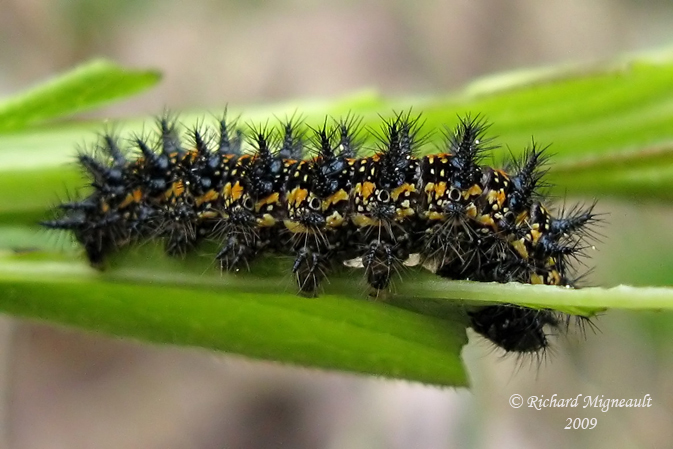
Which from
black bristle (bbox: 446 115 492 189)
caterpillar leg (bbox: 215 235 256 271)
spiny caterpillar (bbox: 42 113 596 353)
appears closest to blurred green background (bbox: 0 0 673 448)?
spiny caterpillar (bbox: 42 113 596 353)

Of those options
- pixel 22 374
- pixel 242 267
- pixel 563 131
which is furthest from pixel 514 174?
pixel 22 374

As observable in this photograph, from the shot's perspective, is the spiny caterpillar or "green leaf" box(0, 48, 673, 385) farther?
the spiny caterpillar

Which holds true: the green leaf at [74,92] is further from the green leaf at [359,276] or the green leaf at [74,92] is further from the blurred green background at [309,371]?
the blurred green background at [309,371]

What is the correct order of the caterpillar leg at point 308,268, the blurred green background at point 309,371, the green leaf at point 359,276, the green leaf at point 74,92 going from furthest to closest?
the blurred green background at point 309,371
the green leaf at point 74,92
the caterpillar leg at point 308,268
the green leaf at point 359,276

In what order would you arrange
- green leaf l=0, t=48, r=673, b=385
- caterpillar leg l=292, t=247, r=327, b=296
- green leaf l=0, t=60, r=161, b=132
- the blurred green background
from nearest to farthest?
green leaf l=0, t=48, r=673, b=385 → caterpillar leg l=292, t=247, r=327, b=296 → green leaf l=0, t=60, r=161, b=132 → the blurred green background

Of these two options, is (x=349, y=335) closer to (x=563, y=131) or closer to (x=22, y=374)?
(x=563, y=131)

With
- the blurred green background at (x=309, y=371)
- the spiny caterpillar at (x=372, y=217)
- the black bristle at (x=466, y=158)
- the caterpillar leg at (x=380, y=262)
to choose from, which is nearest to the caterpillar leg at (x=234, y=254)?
the spiny caterpillar at (x=372, y=217)

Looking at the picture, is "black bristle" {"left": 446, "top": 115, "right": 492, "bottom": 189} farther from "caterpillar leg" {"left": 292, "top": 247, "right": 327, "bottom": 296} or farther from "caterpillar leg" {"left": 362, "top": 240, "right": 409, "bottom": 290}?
"caterpillar leg" {"left": 292, "top": 247, "right": 327, "bottom": 296}
